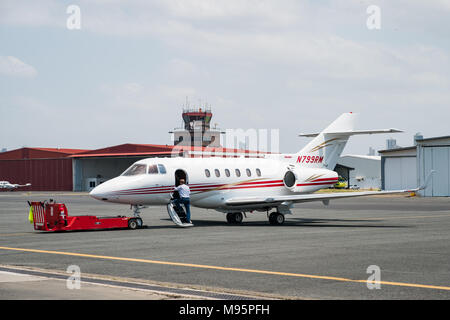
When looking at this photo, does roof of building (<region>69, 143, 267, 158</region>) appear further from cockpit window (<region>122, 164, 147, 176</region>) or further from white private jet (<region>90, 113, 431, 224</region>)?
cockpit window (<region>122, 164, 147, 176</region>)

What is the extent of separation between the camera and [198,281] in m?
11.4

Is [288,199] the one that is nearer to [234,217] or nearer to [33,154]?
[234,217]

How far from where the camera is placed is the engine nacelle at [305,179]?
95.2ft

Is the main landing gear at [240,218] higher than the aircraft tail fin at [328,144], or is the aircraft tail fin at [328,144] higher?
the aircraft tail fin at [328,144]

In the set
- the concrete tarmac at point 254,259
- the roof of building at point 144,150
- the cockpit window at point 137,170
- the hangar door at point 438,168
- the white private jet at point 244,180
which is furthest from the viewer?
the roof of building at point 144,150

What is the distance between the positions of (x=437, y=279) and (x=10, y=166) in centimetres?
10282

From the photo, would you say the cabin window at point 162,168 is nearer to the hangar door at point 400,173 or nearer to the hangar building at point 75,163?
the hangar door at point 400,173

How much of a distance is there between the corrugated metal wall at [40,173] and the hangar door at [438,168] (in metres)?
56.9

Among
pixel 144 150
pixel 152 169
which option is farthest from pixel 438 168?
pixel 152 169

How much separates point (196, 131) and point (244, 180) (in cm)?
7461

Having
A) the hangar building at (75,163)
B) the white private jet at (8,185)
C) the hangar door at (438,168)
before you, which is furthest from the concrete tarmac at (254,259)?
the white private jet at (8,185)

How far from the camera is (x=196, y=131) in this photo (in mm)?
102062
